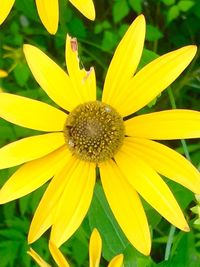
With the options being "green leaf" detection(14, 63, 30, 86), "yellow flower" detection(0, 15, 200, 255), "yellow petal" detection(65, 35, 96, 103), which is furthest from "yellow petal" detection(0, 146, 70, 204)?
"green leaf" detection(14, 63, 30, 86)

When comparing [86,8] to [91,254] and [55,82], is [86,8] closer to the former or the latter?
[55,82]

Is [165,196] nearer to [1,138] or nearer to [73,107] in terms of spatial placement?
[73,107]

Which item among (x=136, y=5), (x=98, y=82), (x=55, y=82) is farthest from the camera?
(x=98, y=82)

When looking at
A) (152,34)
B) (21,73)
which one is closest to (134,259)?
(21,73)

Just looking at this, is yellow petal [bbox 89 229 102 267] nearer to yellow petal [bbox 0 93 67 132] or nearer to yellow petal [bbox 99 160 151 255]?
yellow petal [bbox 99 160 151 255]

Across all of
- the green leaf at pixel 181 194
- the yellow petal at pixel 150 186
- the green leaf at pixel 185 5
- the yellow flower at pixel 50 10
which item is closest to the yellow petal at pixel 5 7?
the yellow flower at pixel 50 10
